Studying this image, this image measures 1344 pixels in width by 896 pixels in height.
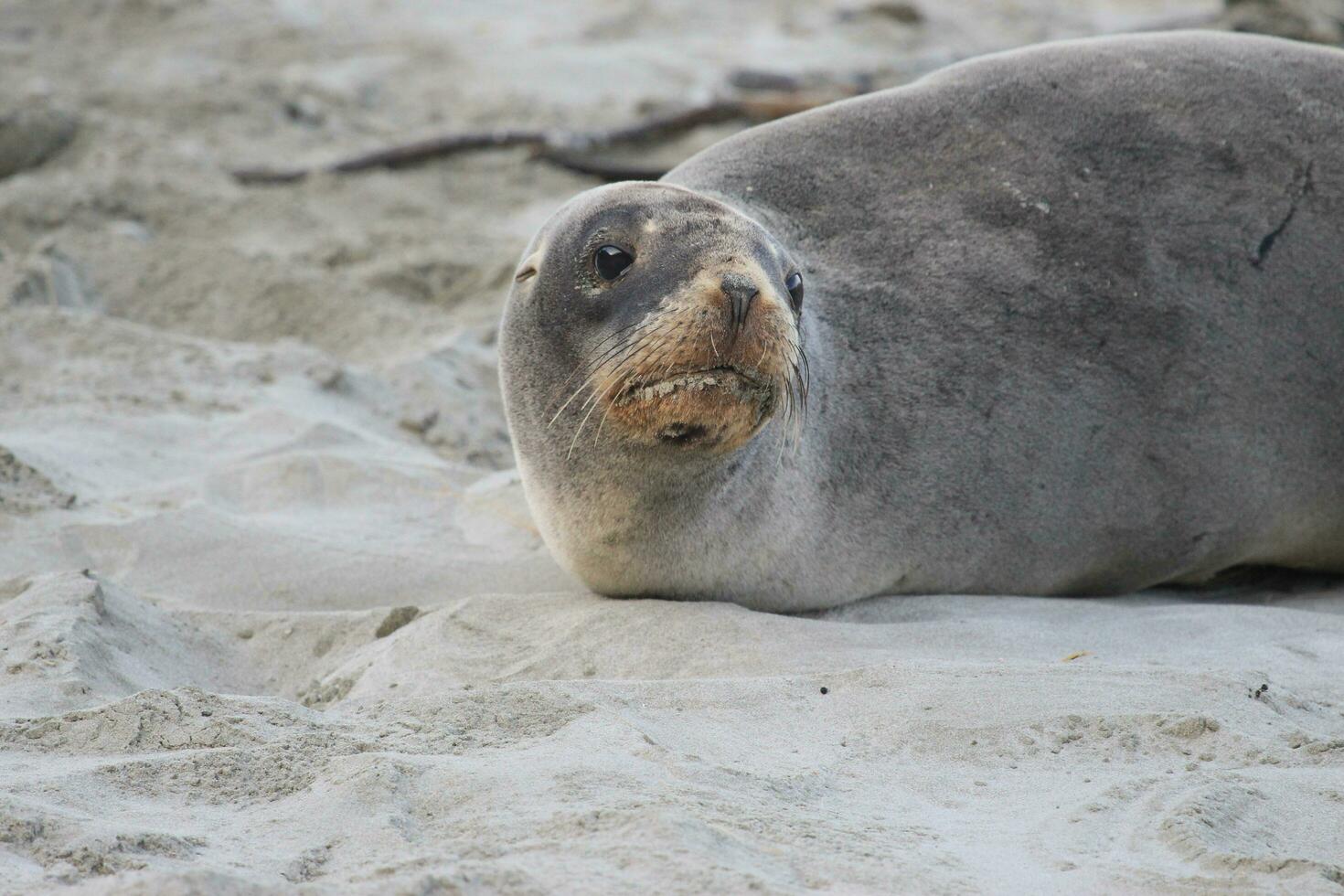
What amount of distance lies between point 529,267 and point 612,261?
14.1 inches

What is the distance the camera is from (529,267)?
3.82 m

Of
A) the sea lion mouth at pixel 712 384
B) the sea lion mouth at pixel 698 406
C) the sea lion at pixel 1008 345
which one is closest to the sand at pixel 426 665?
the sea lion at pixel 1008 345

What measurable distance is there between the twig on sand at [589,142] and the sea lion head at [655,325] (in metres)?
4.08

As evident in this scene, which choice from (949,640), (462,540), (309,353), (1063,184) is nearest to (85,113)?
(309,353)

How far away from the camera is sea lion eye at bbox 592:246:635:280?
3.51m

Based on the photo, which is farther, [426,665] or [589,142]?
[589,142]

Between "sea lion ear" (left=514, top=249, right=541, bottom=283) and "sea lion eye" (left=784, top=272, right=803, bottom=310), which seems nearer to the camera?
"sea lion eye" (left=784, top=272, right=803, bottom=310)

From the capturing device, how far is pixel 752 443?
369cm

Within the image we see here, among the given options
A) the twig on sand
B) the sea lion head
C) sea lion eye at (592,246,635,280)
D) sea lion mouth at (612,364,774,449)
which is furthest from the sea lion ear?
the twig on sand

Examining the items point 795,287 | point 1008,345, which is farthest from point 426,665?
point 1008,345

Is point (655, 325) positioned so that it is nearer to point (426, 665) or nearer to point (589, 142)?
point (426, 665)

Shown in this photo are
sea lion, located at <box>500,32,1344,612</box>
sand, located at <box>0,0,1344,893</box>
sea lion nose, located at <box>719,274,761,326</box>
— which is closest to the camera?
sand, located at <box>0,0,1344,893</box>

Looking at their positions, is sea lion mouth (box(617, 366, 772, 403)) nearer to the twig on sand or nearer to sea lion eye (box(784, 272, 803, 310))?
sea lion eye (box(784, 272, 803, 310))

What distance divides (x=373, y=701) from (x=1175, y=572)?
233cm
